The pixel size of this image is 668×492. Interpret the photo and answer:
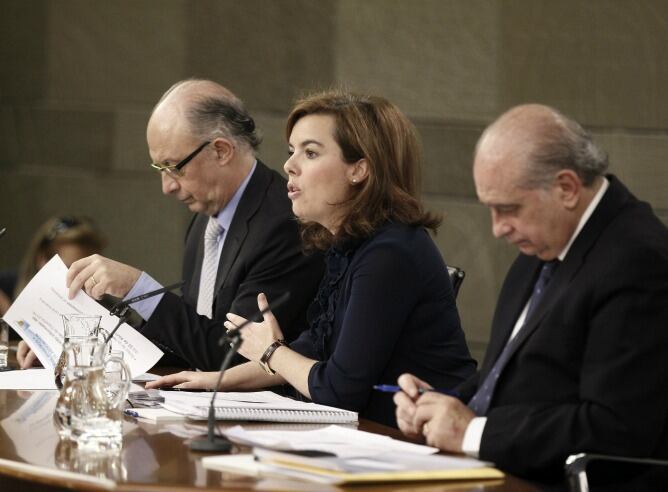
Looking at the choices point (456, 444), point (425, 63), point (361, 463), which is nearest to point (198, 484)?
point (361, 463)

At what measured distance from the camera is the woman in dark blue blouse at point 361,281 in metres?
2.87

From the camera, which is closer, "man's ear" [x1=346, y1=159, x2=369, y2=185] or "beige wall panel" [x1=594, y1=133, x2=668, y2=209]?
"man's ear" [x1=346, y1=159, x2=369, y2=185]

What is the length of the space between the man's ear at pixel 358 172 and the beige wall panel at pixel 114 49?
2.85 meters

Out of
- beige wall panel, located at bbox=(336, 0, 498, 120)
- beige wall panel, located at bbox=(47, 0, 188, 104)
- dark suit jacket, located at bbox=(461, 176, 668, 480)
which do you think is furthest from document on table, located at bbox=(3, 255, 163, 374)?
beige wall panel, located at bbox=(47, 0, 188, 104)

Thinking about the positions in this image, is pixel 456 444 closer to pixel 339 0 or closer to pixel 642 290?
pixel 642 290

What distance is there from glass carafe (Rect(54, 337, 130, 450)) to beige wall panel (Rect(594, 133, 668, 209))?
2752 mm

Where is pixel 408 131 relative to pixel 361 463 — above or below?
above

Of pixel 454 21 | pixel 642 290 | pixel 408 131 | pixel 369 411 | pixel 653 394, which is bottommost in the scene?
pixel 369 411

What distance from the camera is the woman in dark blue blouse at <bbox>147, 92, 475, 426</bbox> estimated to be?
2865 mm

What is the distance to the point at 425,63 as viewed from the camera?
5066 mm

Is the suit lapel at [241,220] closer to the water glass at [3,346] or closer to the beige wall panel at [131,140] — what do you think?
the water glass at [3,346]

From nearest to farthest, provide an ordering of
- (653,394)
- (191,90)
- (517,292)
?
(653,394), (517,292), (191,90)

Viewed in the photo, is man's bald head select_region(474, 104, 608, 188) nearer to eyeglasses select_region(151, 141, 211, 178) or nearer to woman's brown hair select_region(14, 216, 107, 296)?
eyeglasses select_region(151, 141, 211, 178)

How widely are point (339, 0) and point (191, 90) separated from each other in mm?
1597
